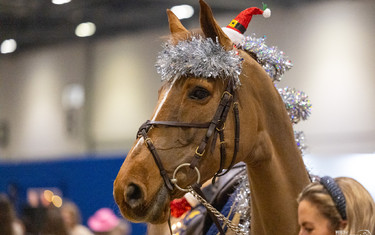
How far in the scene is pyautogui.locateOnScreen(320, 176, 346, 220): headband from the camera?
1134 millimetres

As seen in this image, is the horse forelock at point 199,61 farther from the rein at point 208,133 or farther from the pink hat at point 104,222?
the pink hat at point 104,222

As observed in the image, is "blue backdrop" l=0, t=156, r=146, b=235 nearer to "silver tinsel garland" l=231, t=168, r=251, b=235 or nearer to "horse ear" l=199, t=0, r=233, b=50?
"silver tinsel garland" l=231, t=168, r=251, b=235

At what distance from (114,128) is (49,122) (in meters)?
0.60

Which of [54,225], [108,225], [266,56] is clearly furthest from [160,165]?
[108,225]

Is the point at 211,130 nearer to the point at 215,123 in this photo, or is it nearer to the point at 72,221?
the point at 215,123

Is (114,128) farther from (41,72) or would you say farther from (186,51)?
(186,51)

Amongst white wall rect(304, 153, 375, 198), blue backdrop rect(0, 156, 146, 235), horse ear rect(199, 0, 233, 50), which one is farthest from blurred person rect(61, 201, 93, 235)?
horse ear rect(199, 0, 233, 50)

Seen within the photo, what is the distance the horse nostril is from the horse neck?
398 millimetres

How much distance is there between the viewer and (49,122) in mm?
4730

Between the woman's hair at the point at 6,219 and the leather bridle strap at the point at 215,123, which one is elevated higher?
the leather bridle strap at the point at 215,123

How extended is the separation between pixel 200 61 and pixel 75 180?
2.69 metres

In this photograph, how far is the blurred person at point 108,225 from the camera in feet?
10.5

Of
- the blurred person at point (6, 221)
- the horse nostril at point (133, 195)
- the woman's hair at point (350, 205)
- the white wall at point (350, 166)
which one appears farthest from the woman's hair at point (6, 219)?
the woman's hair at point (350, 205)

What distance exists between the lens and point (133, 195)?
4.69ft
